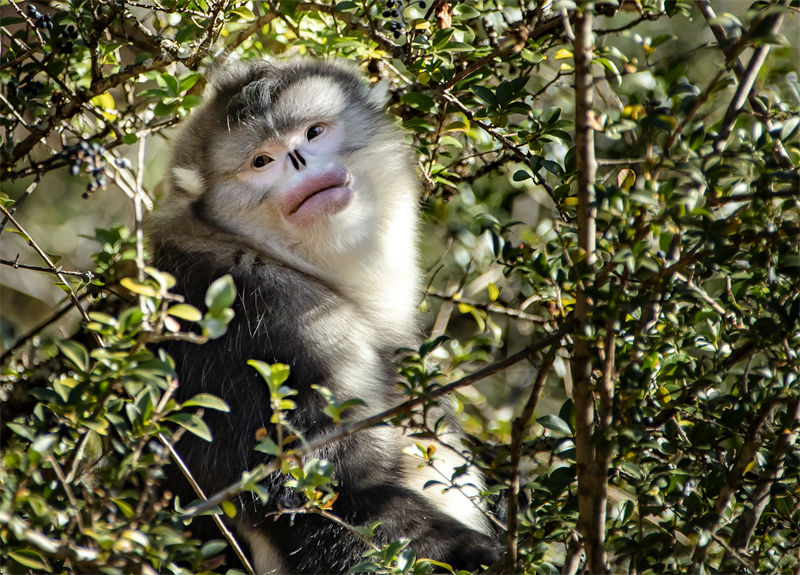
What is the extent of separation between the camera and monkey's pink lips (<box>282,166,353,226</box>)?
3.18m

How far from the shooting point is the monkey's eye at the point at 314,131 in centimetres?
350

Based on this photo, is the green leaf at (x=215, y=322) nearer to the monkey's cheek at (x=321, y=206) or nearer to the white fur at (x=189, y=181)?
the monkey's cheek at (x=321, y=206)

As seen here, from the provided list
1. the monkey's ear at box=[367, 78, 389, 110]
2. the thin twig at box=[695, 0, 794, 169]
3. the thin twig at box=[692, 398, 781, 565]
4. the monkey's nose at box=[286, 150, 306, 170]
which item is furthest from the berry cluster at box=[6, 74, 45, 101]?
the thin twig at box=[692, 398, 781, 565]

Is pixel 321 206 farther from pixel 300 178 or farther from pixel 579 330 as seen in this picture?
pixel 579 330

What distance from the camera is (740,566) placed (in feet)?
7.18

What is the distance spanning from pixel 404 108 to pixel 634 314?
2034mm

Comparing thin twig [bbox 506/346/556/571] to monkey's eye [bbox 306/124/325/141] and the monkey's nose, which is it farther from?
monkey's eye [bbox 306/124/325/141]

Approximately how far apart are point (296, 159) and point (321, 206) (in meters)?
0.25

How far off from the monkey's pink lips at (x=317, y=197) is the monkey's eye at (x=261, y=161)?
0.91 ft

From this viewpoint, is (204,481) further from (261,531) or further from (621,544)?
(621,544)

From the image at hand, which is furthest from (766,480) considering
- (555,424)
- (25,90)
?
(25,90)

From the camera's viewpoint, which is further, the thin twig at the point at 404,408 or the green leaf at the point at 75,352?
the thin twig at the point at 404,408

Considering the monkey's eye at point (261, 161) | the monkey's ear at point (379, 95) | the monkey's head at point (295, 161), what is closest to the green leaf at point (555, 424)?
the monkey's head at point (295, 161)

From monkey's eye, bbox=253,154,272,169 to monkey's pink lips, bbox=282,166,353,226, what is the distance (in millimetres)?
277
